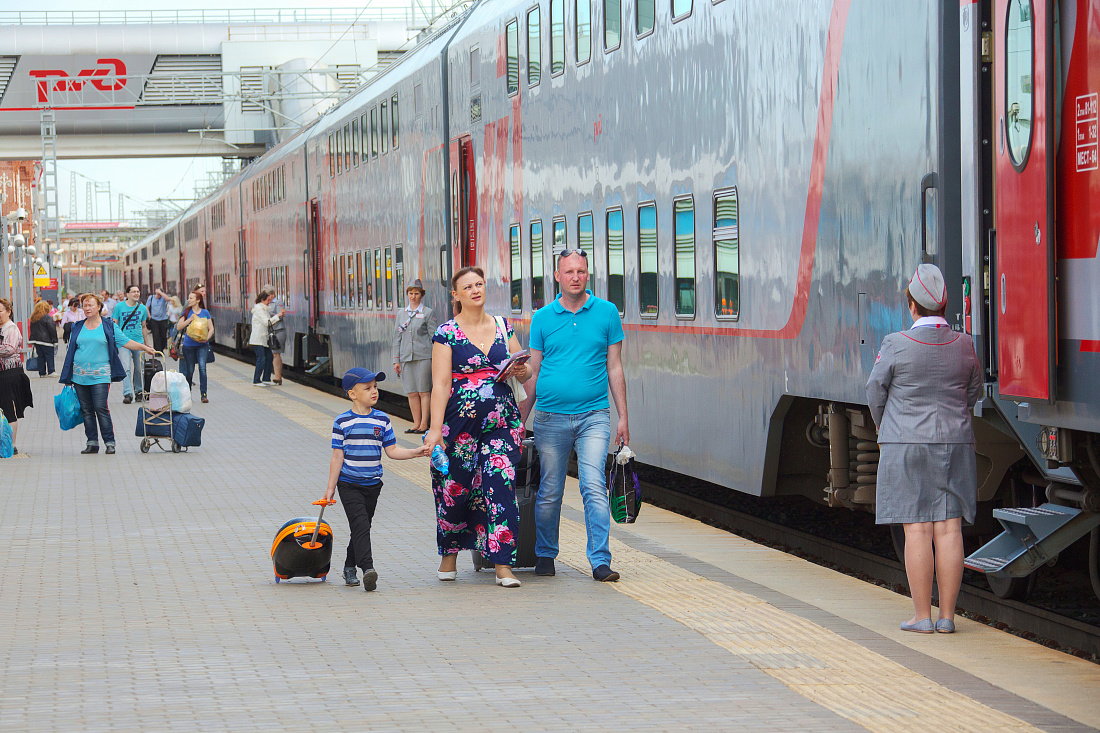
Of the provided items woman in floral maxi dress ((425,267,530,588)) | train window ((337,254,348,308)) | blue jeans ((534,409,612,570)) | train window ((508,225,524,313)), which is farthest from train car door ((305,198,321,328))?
woman in floral maxi dress ((425,267,530,588))

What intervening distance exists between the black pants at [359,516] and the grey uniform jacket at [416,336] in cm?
897

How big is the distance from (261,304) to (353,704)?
22.7m

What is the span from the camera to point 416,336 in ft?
57.7

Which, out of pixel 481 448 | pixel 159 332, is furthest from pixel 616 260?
pixel 159 332

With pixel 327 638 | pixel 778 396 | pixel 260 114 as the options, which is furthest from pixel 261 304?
pixel 260 114

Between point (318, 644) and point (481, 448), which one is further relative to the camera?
point (481, 448)

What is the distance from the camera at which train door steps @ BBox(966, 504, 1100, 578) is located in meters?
7.14

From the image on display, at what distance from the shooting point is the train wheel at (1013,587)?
26.9 ft

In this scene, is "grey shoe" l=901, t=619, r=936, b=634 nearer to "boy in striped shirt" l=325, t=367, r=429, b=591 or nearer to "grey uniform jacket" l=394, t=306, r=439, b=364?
"boy in striped shirt" l=325, t=367, r=429, b=591

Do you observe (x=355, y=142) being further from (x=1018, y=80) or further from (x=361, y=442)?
(x=1018, y=80)

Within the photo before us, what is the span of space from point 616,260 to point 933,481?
593 centimetres

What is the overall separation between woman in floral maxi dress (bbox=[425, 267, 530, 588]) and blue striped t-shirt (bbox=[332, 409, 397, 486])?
32cm

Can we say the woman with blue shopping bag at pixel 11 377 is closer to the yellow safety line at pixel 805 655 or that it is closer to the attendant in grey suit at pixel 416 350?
the attendant in grey suit at pixel 416 350

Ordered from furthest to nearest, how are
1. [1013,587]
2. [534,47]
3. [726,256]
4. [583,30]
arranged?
[534,47], [583,30], [726,256], [1013,587]
